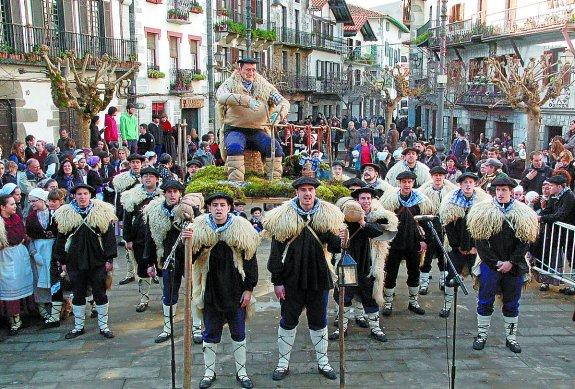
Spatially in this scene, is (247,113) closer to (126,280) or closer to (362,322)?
(126,280)

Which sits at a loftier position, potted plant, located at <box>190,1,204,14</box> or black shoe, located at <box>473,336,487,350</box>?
potted plant, located at <box>190,1,204,14</box>

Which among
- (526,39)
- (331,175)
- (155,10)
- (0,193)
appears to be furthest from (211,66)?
(0,193)

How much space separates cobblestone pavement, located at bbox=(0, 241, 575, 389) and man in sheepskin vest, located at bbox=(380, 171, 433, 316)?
0.49m

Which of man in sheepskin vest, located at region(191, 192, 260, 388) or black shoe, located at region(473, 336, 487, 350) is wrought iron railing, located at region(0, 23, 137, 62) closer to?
man in sheepskin vest, located at region(191, 192, 260, 388)

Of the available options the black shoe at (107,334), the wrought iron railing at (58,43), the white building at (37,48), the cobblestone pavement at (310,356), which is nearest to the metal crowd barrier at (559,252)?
the cobblestone pavement at (310,356)

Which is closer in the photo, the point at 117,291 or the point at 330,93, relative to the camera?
the point at 117,291

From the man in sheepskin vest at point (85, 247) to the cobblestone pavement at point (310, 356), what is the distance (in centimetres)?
43

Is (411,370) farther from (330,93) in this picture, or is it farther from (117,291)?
(330,93)

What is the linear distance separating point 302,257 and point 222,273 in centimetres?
81

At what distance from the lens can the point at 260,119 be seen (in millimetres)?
9414

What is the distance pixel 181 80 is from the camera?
27.0 meters

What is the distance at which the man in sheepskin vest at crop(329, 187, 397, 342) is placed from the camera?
6949mm

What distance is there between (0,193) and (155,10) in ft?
63.0

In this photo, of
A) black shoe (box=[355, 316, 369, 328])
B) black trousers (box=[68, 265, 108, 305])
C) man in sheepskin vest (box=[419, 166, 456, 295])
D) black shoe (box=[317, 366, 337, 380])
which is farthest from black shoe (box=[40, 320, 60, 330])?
man in sheepskin vest (box=[419, 166, 456, 295])
